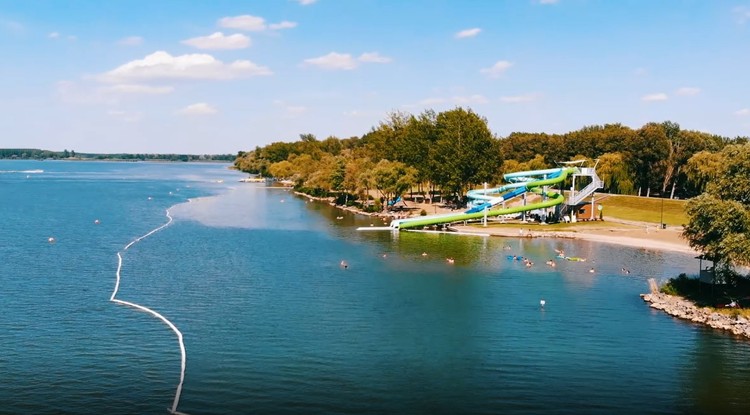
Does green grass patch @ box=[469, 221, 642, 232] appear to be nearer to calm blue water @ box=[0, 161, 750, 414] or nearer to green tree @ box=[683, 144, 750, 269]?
calm blue water @ box=[0, 161, 750, 414]

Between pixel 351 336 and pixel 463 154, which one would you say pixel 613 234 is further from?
pixel 351 336

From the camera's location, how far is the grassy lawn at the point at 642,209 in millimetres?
115812

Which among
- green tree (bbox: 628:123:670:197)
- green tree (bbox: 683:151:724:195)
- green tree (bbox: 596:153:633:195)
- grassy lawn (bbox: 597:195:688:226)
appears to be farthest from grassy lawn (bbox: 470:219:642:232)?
green tree (bbox: 628:123:670:197)

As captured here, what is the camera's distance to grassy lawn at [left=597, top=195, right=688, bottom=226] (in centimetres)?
11581

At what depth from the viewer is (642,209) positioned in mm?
127500

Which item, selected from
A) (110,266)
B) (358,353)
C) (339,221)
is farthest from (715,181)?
(339,221)

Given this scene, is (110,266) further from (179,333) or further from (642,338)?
(642,338)

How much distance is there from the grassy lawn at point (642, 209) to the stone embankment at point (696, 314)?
184 ft

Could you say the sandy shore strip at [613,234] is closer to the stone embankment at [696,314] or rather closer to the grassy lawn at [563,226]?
the grassy lawn at [563,226]

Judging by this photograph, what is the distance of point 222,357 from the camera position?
43812 mm

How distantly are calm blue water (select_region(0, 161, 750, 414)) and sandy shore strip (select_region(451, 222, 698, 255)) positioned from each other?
6.51 m

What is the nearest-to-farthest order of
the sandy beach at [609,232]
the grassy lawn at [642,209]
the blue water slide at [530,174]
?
the sandy beach at [609,232] → the grassy lawn at [642,209] → the blue water slide at [530,174]

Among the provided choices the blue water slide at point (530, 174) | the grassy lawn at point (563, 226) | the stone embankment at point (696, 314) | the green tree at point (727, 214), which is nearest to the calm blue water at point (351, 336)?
the stone embankment at point (696, 314)

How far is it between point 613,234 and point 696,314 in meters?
48.3
